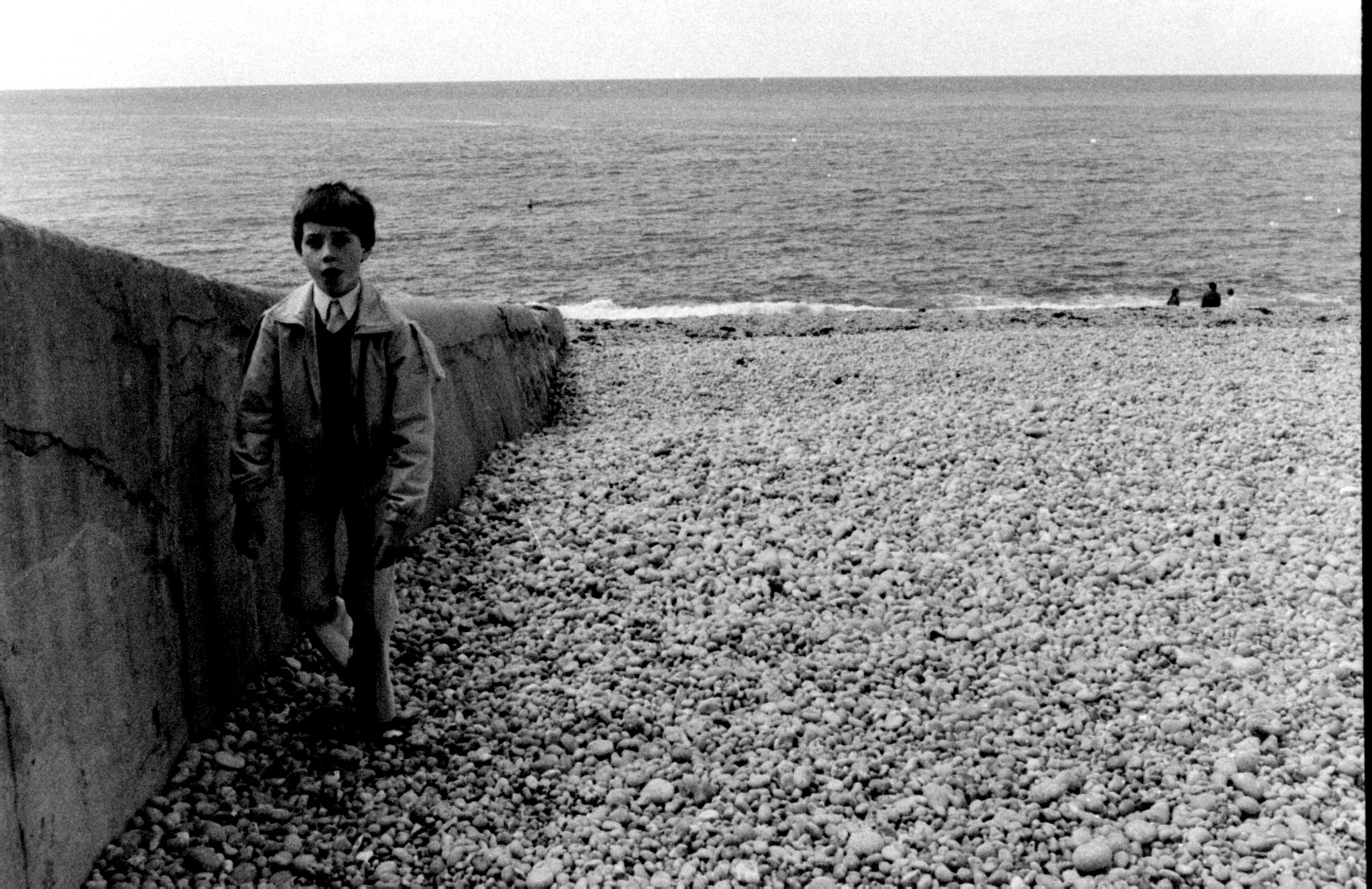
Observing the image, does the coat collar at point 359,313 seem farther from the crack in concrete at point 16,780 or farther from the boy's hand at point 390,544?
the crack in concrete at point 16,780

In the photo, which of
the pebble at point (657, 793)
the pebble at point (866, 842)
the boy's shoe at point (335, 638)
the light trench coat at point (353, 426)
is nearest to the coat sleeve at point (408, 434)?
the light trench coat at point (353, 426)

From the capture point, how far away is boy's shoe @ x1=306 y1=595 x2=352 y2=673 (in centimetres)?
443

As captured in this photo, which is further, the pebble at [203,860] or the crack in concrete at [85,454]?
the pebble at [203,860]

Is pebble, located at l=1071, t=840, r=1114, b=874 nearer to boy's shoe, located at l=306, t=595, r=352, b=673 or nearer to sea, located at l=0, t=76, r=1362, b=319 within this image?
sea, located at l=0, t=76, r=1362, b=319

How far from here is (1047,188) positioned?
52.6 meters

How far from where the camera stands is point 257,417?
4.05 m

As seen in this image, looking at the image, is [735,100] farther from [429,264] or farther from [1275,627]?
[1275,627]

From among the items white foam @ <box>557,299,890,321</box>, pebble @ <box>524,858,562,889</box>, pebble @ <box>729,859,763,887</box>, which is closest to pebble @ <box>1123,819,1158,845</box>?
pebble @ <box>729,859,763,887</box>

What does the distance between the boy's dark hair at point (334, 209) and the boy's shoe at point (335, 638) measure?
4.53 feet

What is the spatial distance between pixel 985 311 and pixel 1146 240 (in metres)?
14.0

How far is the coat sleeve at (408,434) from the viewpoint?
403 centimetres

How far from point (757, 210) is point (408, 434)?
1663 inches

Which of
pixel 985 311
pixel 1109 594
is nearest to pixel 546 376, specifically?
pixel 1109 594

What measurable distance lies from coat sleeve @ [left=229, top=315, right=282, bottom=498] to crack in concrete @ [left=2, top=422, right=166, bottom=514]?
0.94ft
